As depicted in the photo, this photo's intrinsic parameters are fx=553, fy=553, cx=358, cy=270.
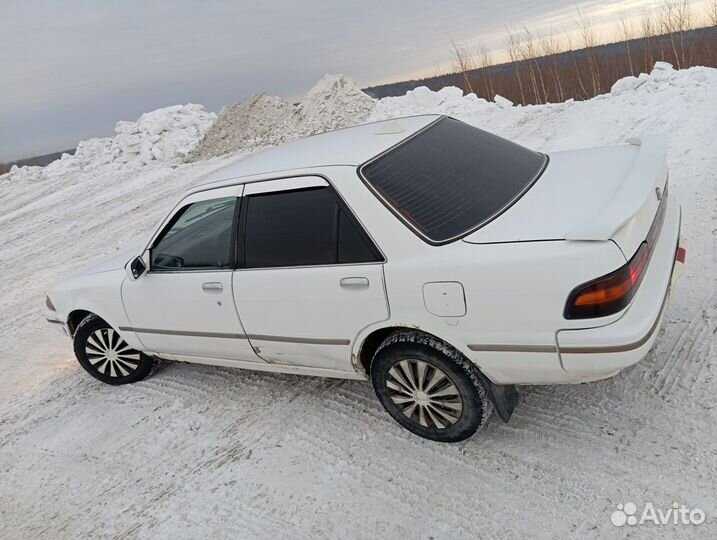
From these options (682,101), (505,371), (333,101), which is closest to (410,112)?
(333,101)

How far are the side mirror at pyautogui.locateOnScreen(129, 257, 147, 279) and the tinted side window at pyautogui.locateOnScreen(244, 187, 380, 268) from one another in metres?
1.01

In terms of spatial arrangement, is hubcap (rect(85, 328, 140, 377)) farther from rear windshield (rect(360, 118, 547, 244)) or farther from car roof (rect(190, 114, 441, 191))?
rear windshield (rect(360, 118, 547, 244))

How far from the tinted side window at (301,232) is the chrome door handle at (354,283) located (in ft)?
0.34

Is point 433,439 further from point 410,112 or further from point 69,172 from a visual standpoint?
point 69,172

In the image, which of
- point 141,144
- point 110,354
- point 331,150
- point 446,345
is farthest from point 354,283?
point 141,144

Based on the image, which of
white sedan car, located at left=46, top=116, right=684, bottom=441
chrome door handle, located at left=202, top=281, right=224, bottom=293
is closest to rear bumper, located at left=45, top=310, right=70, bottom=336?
white sedan car, located at left=46, top=116, right=684, bottom=441

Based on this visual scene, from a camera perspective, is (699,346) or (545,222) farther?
(699,346)

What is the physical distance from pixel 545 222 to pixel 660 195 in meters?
0.87

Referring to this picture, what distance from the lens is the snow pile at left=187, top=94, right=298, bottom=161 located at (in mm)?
16656

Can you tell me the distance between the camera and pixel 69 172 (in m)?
18.9

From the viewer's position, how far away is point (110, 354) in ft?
15.2

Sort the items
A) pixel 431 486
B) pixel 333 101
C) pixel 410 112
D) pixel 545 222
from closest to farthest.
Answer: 1. pixel 545 222
2. pixel 431 486
3. pixel 410 112
4. pixel 333 101

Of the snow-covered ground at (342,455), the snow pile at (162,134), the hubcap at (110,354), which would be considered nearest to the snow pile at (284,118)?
the snow pile at (162,134)

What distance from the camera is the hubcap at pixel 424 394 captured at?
3018 millimetres
